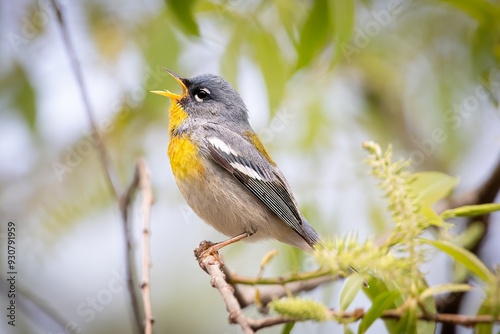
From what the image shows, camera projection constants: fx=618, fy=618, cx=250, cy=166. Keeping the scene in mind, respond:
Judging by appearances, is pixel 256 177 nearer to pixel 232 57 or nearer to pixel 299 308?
pixel 232 57

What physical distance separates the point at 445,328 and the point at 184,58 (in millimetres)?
2286

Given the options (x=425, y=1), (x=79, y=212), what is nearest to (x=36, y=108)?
(x=79, y=212)

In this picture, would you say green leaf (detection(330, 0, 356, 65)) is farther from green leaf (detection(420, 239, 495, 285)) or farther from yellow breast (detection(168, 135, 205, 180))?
yellow breast (detection(168, 135, 205, 180))

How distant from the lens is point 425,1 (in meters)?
4.02

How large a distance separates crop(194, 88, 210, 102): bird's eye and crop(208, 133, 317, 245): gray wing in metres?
0.36

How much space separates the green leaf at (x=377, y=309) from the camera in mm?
1743

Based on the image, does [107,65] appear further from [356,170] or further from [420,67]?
[420,67]

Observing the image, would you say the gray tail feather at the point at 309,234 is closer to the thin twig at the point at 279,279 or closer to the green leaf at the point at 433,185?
the thin twig at the point at 279,279

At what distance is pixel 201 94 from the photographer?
3.81 metres

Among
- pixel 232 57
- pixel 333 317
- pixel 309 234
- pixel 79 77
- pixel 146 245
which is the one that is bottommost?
pixel 333 317

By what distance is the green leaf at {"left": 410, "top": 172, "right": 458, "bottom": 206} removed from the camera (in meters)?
2.16

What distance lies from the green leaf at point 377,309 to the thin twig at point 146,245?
62 cm

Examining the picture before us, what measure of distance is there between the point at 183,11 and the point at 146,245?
42.2 inches

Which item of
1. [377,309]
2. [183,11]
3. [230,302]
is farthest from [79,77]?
[377,309]
